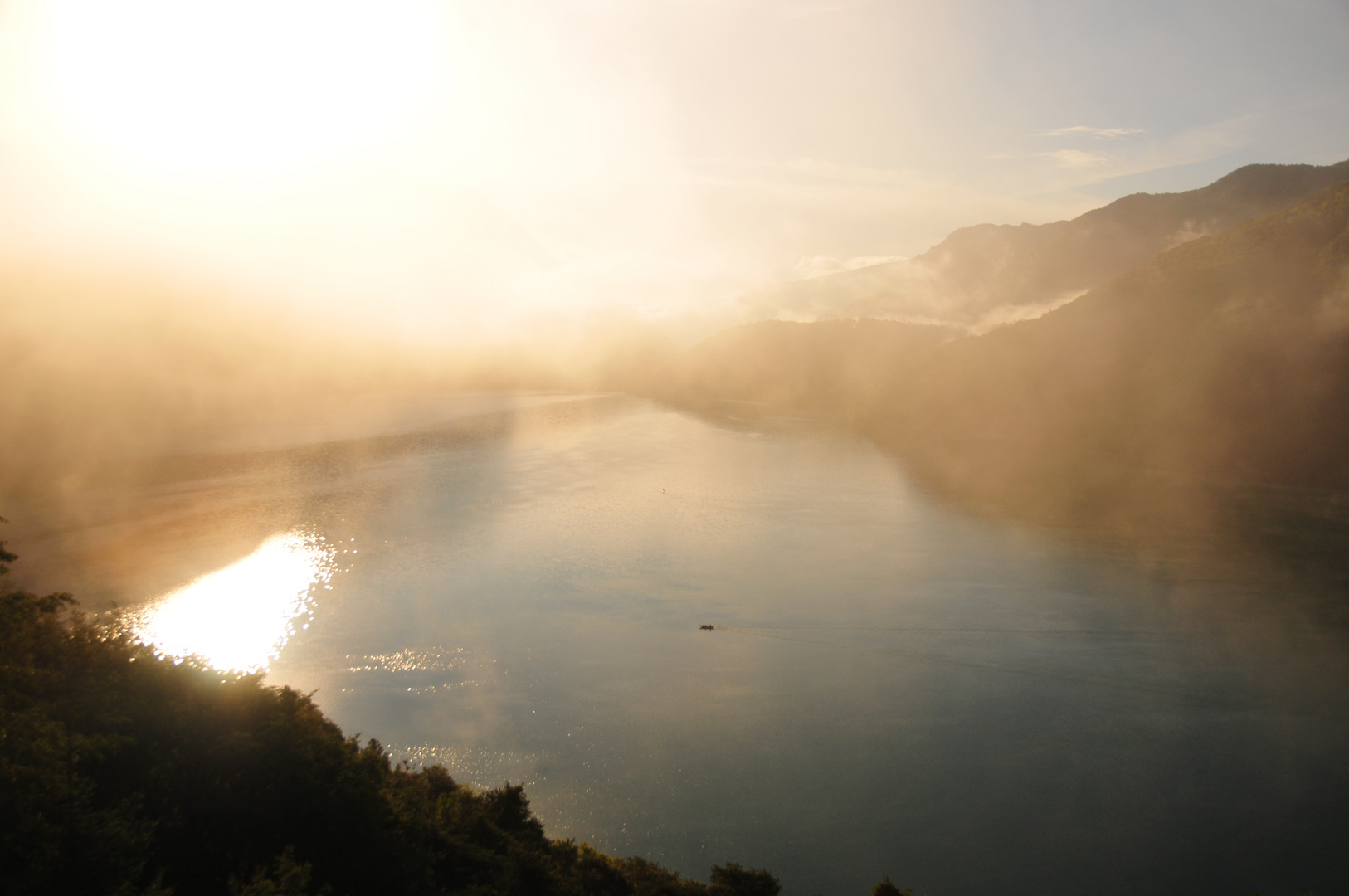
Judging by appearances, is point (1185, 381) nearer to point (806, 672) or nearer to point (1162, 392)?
point (1162, 392)

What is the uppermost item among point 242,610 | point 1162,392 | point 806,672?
point 1162,392

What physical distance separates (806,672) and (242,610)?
17.1m

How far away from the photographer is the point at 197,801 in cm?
663

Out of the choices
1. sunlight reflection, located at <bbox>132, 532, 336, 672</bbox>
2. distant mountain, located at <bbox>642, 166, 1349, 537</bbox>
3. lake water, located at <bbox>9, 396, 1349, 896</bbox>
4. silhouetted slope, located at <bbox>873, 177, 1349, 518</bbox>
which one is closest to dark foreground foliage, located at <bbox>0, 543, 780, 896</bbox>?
lake water, located at <bbox>9, 396, 1349, 896</bbox>

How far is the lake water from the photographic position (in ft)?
41.5

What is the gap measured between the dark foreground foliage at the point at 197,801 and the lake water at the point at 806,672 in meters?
4.59

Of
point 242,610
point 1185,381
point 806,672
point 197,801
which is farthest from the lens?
point 1185,381

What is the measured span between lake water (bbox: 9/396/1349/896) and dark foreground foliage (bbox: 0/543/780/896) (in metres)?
4.59

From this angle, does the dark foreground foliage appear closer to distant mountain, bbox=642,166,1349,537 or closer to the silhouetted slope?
distant mountain, bbox=642,166,1349,537

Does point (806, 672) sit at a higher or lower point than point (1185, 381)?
lower

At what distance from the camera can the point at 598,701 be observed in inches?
662

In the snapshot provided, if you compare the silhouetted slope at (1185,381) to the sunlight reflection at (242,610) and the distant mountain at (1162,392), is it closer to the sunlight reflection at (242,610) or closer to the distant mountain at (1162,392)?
the distant mountain at (1162,392)

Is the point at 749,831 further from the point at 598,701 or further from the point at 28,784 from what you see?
the point at 28,784

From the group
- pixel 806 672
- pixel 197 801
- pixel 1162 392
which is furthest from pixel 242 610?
pixel 1162 392
